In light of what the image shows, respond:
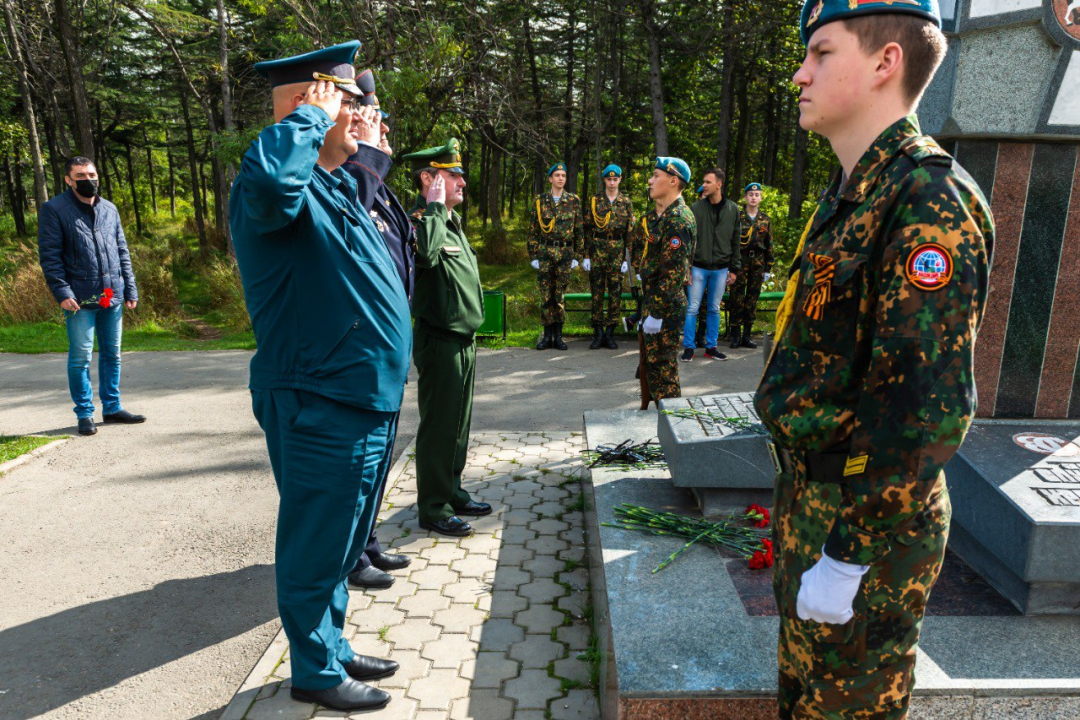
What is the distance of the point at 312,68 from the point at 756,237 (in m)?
8.38

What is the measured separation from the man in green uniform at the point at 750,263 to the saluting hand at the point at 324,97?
8.14 metres

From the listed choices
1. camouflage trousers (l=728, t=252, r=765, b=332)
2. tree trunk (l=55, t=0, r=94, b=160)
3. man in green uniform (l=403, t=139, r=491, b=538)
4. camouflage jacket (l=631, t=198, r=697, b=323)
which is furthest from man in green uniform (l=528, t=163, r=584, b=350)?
tree trunk (l=55, t=0, r=94, b=160)

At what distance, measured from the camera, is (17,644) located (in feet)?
11.0

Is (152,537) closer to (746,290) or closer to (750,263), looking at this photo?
(746,290)

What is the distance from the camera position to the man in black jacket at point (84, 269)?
603 cm

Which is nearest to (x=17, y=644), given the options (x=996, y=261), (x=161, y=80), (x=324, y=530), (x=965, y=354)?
(x=324, y=530)

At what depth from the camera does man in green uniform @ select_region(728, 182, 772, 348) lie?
400 inches

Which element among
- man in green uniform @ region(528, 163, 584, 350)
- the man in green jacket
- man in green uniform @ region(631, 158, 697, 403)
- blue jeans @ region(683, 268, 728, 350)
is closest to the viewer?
man in green uniform @ region(631, 158, 697, 403)

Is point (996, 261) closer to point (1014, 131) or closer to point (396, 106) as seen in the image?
point (1014, 131)

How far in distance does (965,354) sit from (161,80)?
1089 inches

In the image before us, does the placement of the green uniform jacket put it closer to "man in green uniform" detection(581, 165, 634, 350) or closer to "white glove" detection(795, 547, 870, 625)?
"white glove" detection(795, 547, 870, 625)

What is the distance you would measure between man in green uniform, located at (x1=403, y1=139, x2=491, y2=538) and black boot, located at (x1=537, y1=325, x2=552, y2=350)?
562cm

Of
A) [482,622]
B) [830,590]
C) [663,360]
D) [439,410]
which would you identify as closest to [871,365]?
[830,590]

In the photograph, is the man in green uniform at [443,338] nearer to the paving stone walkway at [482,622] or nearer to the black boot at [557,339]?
the paving stone walkway at [482,622]
